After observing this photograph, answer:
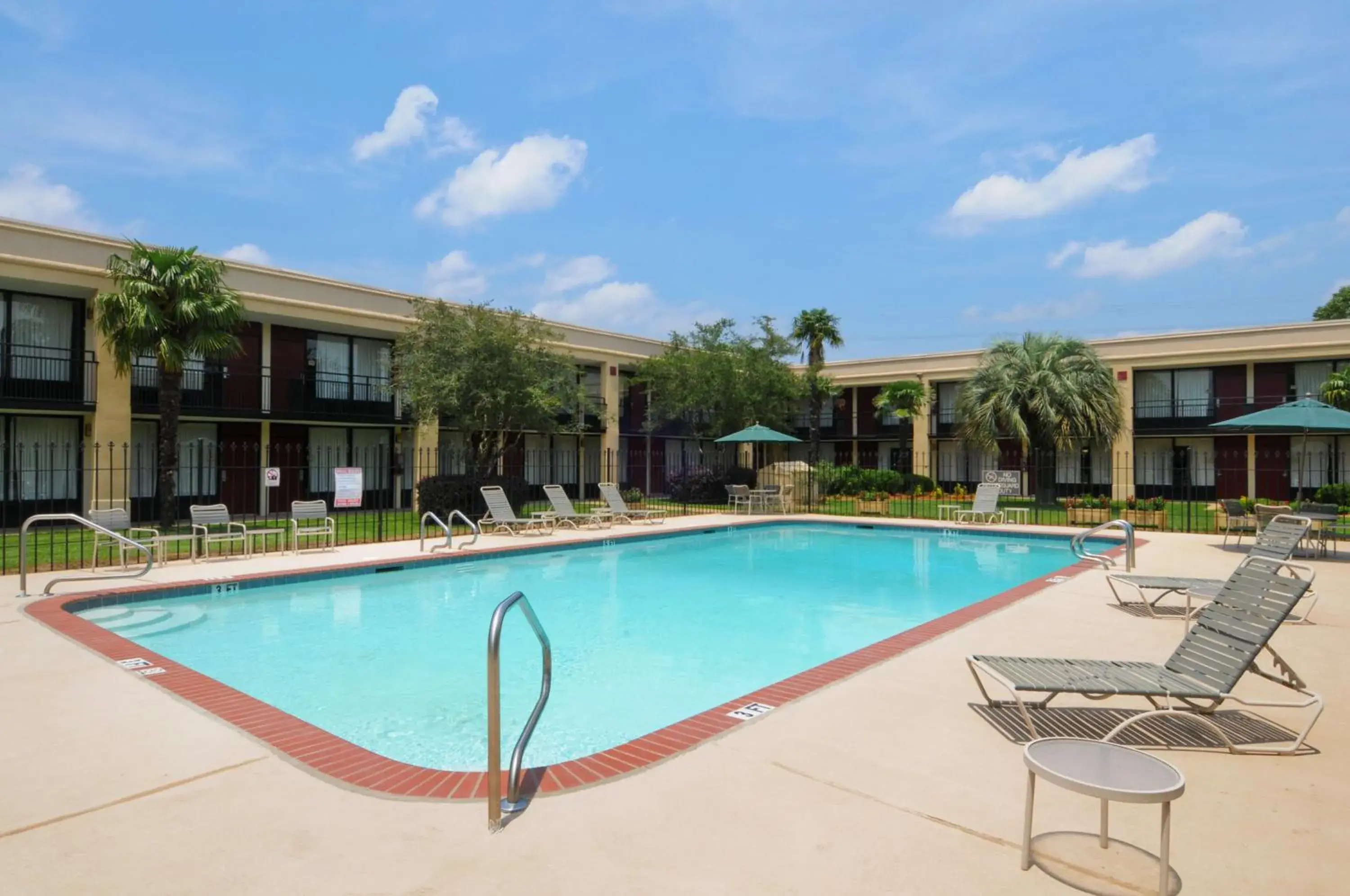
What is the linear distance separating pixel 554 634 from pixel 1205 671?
5.91 meters

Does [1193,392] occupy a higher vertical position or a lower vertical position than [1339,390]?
higher

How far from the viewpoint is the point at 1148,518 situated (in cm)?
1892

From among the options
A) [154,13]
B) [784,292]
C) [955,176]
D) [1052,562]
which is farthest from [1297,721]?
[784,292]

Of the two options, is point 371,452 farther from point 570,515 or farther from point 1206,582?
point 1206,582

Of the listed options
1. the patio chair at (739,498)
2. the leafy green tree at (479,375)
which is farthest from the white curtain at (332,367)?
the patio chair at (739,498)

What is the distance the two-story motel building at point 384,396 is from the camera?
1784cm

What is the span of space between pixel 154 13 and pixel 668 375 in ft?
61.6

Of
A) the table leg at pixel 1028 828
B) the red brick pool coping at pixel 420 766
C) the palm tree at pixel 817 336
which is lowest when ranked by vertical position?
the red brick pool coping at pixel 420 766

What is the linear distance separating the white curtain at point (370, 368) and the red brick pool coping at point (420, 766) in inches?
663

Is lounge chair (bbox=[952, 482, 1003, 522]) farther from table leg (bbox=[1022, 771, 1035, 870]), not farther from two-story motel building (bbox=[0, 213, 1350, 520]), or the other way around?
table leg (bbox=[1022, 771, 1035, 870])

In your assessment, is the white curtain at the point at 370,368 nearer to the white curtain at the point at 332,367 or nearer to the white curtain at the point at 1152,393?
the white curtain at the point at 332,367

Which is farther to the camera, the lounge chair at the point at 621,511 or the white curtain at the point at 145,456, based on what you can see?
the white curtain at the point at 145,456

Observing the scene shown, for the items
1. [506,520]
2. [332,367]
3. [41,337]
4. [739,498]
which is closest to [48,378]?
[41,337]

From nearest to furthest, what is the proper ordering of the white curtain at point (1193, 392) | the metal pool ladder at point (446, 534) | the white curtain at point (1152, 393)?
the metal pool ladder at point (446, 534) → the white curtain at point (1193, 392) → the white curtain at point (1152, 393)
